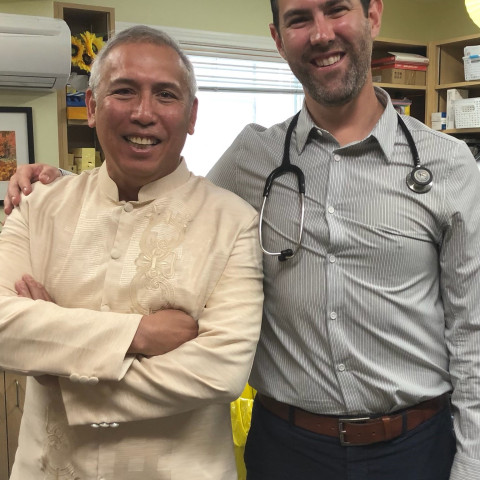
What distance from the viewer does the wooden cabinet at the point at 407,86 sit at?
498 centimetres

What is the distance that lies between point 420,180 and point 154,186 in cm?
58

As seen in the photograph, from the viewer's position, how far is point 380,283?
4.53ft

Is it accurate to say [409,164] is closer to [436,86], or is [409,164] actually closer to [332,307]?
[332,307]

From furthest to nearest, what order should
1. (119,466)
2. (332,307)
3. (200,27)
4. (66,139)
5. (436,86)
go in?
(436,86) < (200,27) < (66,139) < (332,307) < (119,466)

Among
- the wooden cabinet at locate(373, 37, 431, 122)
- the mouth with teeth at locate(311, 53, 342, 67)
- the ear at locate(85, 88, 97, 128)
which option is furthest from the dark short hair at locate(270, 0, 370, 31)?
the wooden cabinet at locate(373, 37, 431, 122)

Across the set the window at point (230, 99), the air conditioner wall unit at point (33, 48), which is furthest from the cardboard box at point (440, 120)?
the air conditioner wall unit at point (33, 48)

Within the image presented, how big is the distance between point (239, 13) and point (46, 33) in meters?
1.75

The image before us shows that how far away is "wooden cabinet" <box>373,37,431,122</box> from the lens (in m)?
4.98

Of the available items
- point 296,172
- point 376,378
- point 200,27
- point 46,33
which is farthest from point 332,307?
point 200,27

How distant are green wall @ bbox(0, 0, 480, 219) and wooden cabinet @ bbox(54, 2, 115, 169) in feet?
0.26

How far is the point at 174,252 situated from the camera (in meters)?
1.28

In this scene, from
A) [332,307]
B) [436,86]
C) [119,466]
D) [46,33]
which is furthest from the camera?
[436,86]

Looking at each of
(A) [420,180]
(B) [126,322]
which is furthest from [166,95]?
(A) [420,180]

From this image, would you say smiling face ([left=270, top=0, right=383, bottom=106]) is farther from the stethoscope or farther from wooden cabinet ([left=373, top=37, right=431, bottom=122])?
wooden cabinet ([left=373, top=37, right=431, bottom=122])
